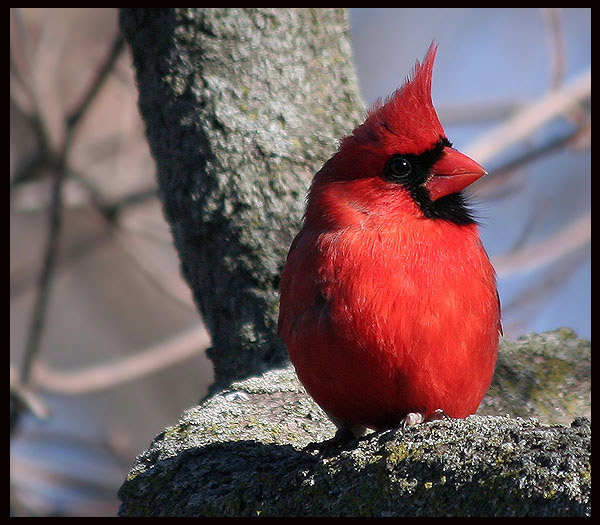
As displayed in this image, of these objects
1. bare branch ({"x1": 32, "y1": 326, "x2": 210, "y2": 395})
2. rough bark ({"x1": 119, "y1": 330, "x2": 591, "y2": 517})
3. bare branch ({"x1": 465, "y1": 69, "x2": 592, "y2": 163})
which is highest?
bare branch ({"x1": 465, "y1": 69, "x2": 592, "y2": 163})

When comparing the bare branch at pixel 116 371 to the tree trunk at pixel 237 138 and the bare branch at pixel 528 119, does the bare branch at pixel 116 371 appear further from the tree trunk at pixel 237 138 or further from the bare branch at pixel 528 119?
the bare branch at pixel 528 119

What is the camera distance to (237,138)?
301cm

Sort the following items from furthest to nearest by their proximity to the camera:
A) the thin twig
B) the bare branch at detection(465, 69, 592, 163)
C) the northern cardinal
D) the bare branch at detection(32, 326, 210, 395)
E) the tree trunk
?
1. the bare branch at detection(32, 326, 210, 395)
2. the bare branch at detection(465, 69, 592, 163)
3. the thin twig
4. the tree trunk
5. the northern cardinal

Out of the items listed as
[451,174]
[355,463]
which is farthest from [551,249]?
[355,463]

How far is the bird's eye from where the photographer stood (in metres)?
2.62

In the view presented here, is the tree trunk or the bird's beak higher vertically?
the tree trunk

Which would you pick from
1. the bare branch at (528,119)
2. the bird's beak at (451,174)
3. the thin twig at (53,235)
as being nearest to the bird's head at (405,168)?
the bird's beak at (451,174)

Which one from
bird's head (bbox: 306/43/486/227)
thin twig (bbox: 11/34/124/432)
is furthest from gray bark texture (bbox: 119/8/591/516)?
thin twig (bbox: 11/34/124/432)

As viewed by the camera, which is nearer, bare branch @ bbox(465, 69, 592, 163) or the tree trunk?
the tree trunk

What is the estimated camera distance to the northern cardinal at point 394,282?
2303mm

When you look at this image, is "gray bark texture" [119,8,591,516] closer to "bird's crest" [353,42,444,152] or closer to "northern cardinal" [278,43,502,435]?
"northern cardinal" [278,43,502,435]

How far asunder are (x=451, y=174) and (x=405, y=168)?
124 millimetres

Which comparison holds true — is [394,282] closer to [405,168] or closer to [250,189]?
[405,168]
